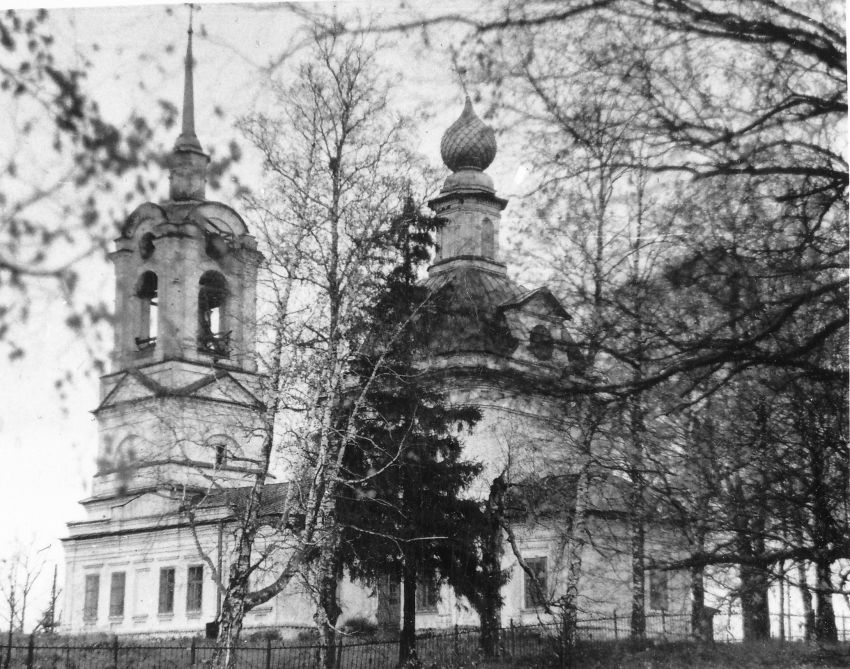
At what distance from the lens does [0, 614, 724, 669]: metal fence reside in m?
5.10

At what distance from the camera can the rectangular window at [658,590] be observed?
488 cm

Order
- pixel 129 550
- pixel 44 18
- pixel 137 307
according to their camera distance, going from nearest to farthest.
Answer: pixel 44 18 → pixel 137 307 → pixel 129 550

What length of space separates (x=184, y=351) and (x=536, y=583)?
2317mm

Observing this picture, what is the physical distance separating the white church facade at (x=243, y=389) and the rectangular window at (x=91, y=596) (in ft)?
0.28

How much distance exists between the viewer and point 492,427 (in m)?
5.46

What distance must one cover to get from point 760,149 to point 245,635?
446cm

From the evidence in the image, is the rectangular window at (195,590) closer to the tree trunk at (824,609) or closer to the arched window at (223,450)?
the arched window at (223,450)

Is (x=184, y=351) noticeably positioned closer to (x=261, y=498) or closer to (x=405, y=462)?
(x=261, y=498)

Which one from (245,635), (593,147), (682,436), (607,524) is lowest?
(245,635)

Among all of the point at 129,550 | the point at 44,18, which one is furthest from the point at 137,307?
the point at 129,550

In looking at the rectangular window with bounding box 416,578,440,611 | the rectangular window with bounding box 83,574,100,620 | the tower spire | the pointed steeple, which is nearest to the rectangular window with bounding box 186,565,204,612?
the rectangular window with bounding box 83,574,100,620

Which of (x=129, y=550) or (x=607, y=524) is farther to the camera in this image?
(x=129, y=550)

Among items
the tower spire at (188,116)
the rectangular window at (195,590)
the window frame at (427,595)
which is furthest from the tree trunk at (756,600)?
the rectangular window at (195,590)

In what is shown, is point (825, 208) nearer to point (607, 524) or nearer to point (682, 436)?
point (682, 436)
